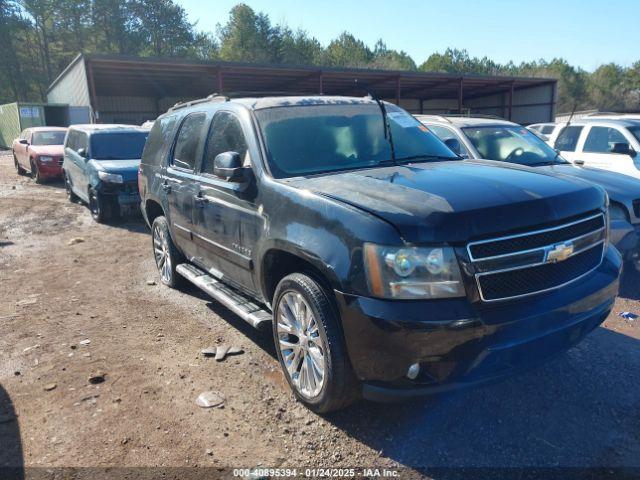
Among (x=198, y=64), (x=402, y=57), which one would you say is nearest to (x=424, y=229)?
(x=198, y=64)

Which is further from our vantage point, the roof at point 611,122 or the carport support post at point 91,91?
the carport support post at point 91,91

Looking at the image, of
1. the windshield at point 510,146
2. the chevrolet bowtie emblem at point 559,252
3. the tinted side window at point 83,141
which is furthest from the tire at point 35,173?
the chevrolet bowtie emblem at point 559,252

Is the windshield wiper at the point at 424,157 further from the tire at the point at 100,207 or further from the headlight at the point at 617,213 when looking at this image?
the tire at the point at 100,207

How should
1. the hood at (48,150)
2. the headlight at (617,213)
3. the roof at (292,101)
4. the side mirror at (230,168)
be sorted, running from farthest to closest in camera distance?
the hood at (48,150) < the headlight at (617,213) < the roof at (292,101) < the side mirror at (230,168)

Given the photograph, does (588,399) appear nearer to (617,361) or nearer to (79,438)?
(617,361)

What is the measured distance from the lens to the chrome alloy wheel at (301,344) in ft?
10.3

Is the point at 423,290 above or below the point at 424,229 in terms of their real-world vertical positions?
below

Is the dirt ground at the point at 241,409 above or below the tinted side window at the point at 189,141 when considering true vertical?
below

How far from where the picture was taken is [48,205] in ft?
40.2

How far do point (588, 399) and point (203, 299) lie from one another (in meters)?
3.80

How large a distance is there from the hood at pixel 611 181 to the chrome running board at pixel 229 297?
3.44 m

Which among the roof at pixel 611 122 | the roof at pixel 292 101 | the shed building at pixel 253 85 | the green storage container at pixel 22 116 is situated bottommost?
the roof at pixel 611 122

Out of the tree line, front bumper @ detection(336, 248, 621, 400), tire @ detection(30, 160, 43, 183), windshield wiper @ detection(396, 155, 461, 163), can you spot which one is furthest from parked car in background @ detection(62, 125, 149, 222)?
the tree line

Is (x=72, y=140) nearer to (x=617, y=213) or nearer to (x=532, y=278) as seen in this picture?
(x=617, y=213)
